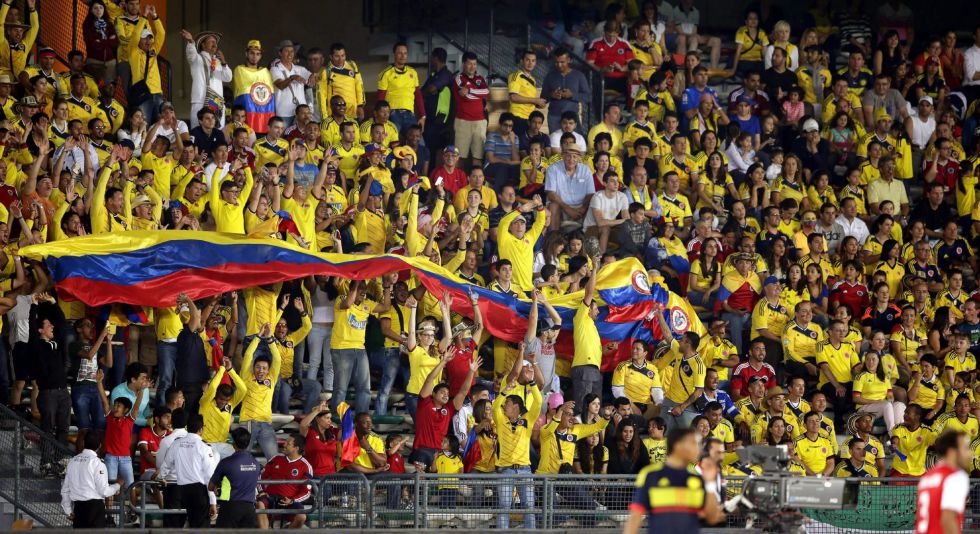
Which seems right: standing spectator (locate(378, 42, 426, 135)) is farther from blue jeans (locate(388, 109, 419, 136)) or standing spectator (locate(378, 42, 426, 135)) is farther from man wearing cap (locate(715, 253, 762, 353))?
man wearing cap (locate(715, 253, 762, 353))

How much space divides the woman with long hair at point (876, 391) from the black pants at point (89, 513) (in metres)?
8.89

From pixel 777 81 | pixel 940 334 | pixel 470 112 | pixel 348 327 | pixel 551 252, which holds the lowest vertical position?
pixel 940 334

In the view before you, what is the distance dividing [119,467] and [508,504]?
13.3 ft

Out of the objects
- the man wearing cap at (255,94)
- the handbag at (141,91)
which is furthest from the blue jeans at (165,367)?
the handbag at (141,91)

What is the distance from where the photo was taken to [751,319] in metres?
19.6

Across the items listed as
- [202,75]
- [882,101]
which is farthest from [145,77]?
[882,101]

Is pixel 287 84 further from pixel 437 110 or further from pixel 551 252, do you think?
pixel 551 252

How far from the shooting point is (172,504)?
15.7 metres

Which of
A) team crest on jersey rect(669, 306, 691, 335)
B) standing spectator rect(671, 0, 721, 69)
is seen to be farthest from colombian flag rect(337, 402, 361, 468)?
standing spectator rect(671, 0, 721, 69)

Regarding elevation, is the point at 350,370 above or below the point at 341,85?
below

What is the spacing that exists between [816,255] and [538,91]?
5.26 m

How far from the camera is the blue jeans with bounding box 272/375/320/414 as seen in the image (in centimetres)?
1741

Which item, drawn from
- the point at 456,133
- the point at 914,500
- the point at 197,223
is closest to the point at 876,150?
the point at 456,133

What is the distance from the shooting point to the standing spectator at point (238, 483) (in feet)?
48.2
